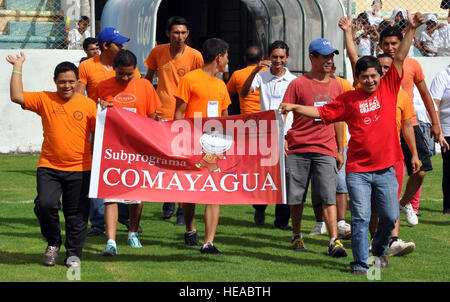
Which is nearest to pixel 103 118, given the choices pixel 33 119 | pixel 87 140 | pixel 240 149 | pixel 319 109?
pixel 87 140

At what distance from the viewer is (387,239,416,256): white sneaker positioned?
818cm

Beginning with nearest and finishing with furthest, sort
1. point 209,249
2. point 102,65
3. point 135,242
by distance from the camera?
point 209,249 < point 135,242 < point 102,65

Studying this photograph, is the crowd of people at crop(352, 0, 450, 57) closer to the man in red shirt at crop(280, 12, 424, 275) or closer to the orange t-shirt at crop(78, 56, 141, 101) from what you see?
the orange t-shirt at crop(78, 56, 141, 101)

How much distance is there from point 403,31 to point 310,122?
976 cm

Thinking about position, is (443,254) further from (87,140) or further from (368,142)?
(87,140)

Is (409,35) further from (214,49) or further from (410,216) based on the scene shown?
(410,216)

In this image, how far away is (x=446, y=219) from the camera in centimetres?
1050

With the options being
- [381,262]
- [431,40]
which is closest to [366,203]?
[381,262]

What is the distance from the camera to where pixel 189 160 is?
7973 millimetres

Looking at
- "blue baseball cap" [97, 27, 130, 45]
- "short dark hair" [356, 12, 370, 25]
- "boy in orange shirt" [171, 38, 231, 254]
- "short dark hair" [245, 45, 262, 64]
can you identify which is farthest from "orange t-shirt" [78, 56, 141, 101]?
"short dark hair" [356, 12, 370, 25]

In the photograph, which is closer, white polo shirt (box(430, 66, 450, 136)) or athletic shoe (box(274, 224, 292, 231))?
athletic shoe (box(274, 224, 292, 231))

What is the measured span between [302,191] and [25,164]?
26.7 feet

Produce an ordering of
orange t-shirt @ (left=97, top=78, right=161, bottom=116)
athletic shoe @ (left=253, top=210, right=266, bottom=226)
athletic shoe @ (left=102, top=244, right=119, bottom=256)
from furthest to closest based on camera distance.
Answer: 1. athletic shoe @ (left=253, top=210, right=266, bottom=226)
2. orange t-shirt @ (left=97, top=78, right=161, bottom=116)
3. athletic shoe @ (left=102, top=244, right=119, bottom=256)

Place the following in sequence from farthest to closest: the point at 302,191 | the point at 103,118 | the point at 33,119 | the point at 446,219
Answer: the point at 33,119, the point at 446,219, the point at 302,191, the point at 103,118
